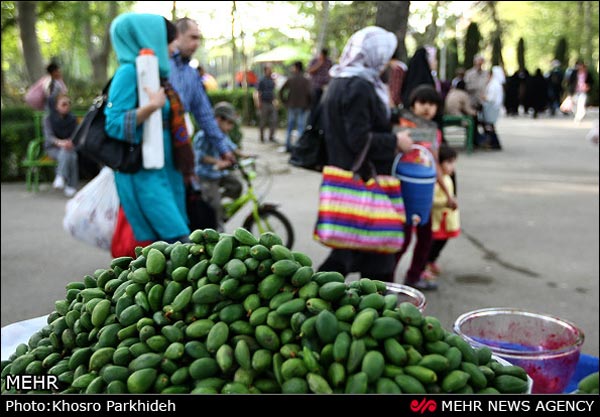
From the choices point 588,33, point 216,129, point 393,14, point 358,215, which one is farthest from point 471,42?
point 358,215

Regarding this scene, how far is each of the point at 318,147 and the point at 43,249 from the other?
3.64 meters

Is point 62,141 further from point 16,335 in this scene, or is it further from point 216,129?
point 16,335

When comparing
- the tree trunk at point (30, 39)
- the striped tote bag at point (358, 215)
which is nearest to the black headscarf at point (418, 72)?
the striped tote bag at point (358, 215)

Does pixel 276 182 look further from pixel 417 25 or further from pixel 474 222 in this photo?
pixel 417 25

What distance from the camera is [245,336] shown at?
1.31 metres

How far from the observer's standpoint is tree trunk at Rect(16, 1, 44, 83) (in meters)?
13.9

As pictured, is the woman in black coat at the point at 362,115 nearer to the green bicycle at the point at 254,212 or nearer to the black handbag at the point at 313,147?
the black handbag at the point at 313,147

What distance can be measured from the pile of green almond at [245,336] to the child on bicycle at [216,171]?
3.41 meters

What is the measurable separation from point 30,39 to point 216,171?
10.8 metres

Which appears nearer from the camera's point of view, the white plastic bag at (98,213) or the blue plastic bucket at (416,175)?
the white plastic bag at (98,213)

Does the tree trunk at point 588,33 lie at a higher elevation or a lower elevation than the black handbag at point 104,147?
higher

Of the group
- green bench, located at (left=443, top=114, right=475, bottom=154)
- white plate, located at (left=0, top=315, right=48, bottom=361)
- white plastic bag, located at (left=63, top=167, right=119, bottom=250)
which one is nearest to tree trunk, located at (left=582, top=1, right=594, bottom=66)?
green bench, located at (left=443, top=114, right=475, bottom=154)

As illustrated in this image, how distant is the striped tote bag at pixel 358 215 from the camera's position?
3686mm
